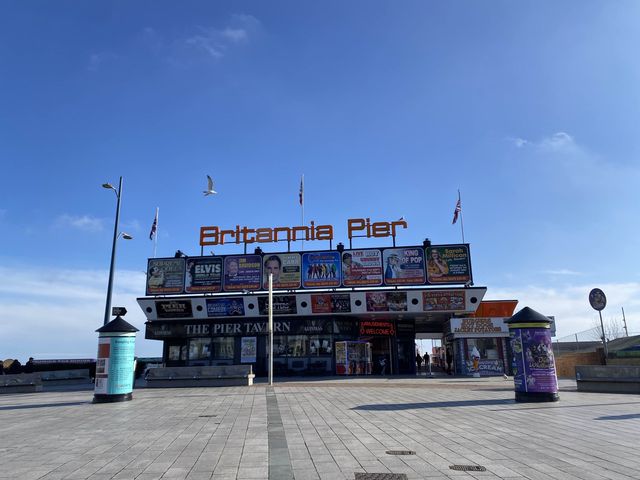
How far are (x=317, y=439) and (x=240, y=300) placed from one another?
29.5 m

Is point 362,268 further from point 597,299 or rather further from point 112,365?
point 112,365

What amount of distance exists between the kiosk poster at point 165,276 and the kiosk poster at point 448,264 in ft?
69.4

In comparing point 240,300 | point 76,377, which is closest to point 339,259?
point 240,300

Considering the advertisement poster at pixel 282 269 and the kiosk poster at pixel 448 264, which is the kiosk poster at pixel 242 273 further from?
the kiosk poster at pixel 448 264

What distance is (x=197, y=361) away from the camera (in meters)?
39.6

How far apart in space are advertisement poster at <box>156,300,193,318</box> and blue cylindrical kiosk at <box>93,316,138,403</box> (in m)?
20.9

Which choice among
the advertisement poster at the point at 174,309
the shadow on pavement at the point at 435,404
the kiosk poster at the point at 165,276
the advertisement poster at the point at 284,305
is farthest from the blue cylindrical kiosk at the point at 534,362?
the kiosk poster at the point at 165,276

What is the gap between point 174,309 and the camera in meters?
39.5

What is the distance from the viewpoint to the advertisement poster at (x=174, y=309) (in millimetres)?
39281

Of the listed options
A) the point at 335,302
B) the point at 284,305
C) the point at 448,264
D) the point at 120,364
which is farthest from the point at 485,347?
the point at 120,364

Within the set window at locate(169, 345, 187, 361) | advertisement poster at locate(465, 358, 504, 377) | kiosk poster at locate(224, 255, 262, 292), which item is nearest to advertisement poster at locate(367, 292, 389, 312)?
advertisement poster at locate(465, 358, 504, 377)

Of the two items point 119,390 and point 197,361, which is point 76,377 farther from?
point 119,390

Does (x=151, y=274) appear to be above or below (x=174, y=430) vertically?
above

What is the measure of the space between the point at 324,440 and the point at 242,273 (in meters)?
31.1
